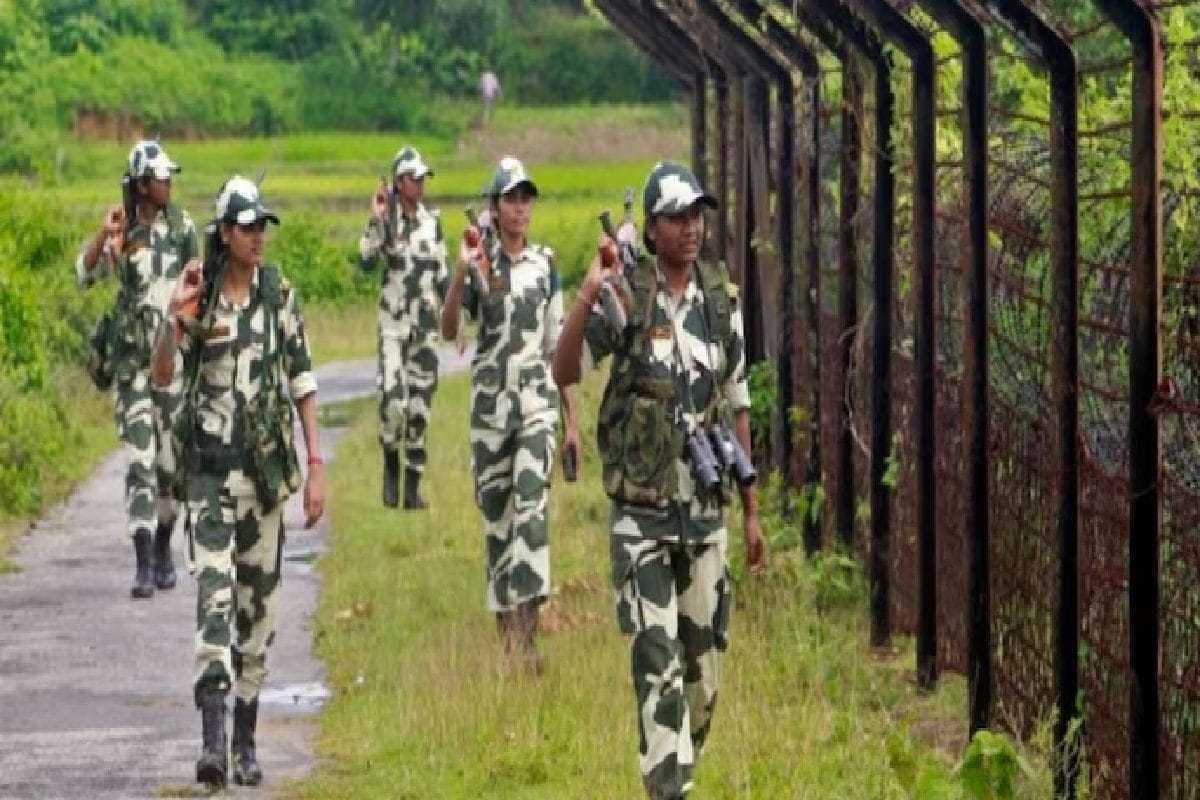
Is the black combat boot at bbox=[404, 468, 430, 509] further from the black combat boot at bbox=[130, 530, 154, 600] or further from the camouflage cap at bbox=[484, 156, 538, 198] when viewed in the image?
the camouflage cap at bbox=[484, 156, 538, 198]

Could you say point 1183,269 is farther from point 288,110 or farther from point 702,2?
point 288,110

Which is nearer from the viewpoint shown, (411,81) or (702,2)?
(702,2)

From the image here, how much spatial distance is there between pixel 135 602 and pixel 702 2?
3940 millimetres

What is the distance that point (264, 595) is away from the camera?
10891 millimetres

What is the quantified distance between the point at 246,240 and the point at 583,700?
7.29 ft

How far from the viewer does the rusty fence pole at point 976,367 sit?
10.2 metres

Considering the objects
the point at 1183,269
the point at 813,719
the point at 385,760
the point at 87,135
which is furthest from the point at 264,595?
the point at 87,135

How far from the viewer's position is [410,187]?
61.4 ft

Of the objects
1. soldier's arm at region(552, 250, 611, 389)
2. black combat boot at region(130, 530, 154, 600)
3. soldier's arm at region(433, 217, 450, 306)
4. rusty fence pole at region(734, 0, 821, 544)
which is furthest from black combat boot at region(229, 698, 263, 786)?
soldier's arm at region(433, 217, 450, 306)

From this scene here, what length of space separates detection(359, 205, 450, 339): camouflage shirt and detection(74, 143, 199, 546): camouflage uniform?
3.54m

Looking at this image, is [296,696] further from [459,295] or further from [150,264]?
[150,264]

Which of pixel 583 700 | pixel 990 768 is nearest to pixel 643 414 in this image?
pixel 990 768

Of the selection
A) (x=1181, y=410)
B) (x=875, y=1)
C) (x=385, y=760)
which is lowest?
(x=385, y=760)

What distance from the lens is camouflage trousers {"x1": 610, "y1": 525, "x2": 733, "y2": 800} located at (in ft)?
30.8
